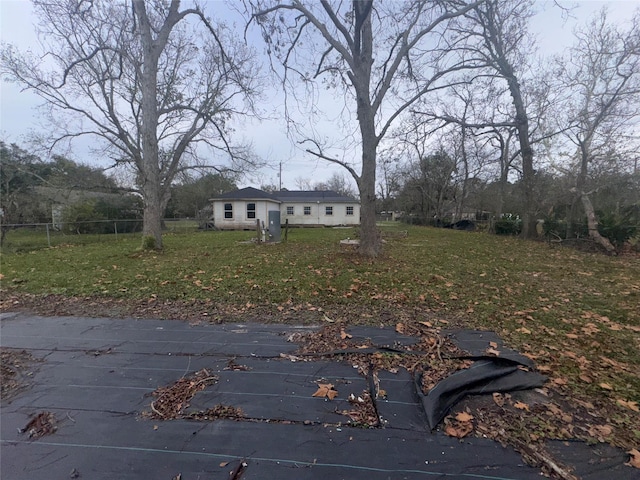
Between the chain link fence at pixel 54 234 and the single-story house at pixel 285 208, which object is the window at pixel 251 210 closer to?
the single-story house at pixel 285 208

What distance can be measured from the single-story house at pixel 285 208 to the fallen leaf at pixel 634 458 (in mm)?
21424

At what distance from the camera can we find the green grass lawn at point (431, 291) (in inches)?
118

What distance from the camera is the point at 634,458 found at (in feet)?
5.52

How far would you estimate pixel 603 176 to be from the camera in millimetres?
13047

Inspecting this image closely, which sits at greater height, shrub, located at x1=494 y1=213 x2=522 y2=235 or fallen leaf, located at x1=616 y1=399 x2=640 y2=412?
shrub, located at x1=494 y1=213 x2=522 y2=235

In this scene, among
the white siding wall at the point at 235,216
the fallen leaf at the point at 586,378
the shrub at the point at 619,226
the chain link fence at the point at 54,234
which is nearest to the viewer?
the fallen leaf at the point at 586,378

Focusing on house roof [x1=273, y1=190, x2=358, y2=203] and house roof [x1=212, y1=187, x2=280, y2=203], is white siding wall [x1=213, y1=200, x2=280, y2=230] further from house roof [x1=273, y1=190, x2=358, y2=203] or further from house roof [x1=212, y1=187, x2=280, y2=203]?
house roof [x1=273, y1=190, x2=358, y2=203]

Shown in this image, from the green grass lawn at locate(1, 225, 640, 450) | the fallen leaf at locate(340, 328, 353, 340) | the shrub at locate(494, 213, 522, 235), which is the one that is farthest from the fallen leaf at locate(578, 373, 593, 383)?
the shrub at locate(494, 213, 522, 235)

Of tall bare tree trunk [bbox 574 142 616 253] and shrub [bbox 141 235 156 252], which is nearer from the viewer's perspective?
shrub [bbox 141 235 156 252]

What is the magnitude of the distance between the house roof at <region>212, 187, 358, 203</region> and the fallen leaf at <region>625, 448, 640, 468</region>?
21848 millimetres

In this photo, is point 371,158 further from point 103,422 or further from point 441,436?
point 103,422

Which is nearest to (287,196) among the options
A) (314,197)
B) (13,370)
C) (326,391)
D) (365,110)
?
(314,197)

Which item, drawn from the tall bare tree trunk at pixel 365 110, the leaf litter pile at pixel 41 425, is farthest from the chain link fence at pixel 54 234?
the tall bare tree trunk at pixel 365 110

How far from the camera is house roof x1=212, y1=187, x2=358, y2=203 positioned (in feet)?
73.2
